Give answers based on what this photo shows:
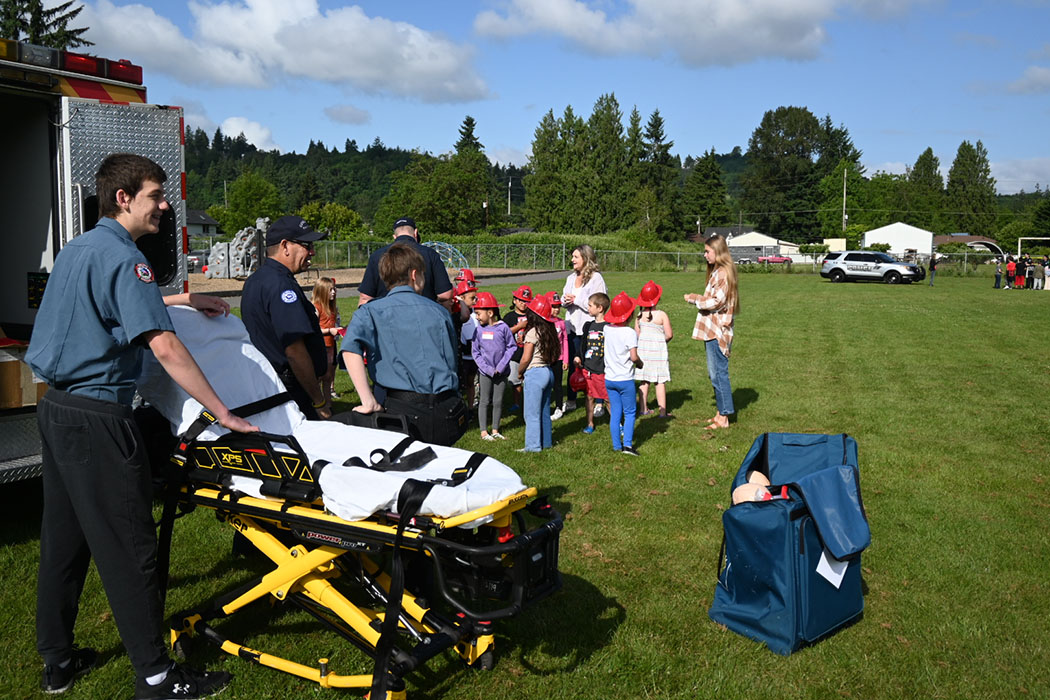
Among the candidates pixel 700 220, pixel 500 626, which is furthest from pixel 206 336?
pixel 700 220

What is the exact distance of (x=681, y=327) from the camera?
19.9 metres

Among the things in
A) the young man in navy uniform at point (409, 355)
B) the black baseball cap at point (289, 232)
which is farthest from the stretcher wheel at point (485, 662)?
the black baseball cap at point (289, 232)

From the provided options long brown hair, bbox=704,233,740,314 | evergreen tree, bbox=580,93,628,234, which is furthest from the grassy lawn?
evergreen tree, bbox=580,93,628,234

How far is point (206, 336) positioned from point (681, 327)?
1664 centimetres

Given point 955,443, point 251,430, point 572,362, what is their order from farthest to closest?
point 572,362 → point 955,443 → point 251,430

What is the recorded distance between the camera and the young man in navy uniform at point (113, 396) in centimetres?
347

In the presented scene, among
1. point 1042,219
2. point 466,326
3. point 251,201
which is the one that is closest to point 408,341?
point 466,326

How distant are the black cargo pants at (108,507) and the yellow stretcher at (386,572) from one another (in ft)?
1.12

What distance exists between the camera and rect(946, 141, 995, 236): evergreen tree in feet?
387

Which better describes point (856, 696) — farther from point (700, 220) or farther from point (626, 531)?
point (700, 220)

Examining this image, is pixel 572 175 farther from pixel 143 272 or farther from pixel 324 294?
pixel 143 272

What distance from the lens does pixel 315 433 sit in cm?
419

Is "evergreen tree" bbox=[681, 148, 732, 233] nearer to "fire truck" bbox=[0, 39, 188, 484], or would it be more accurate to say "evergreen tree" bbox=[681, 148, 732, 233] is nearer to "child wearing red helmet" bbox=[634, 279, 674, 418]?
"child wearing red helmet" bbox=[634, 279, 674, 418]

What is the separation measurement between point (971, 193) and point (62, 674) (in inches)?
5397
